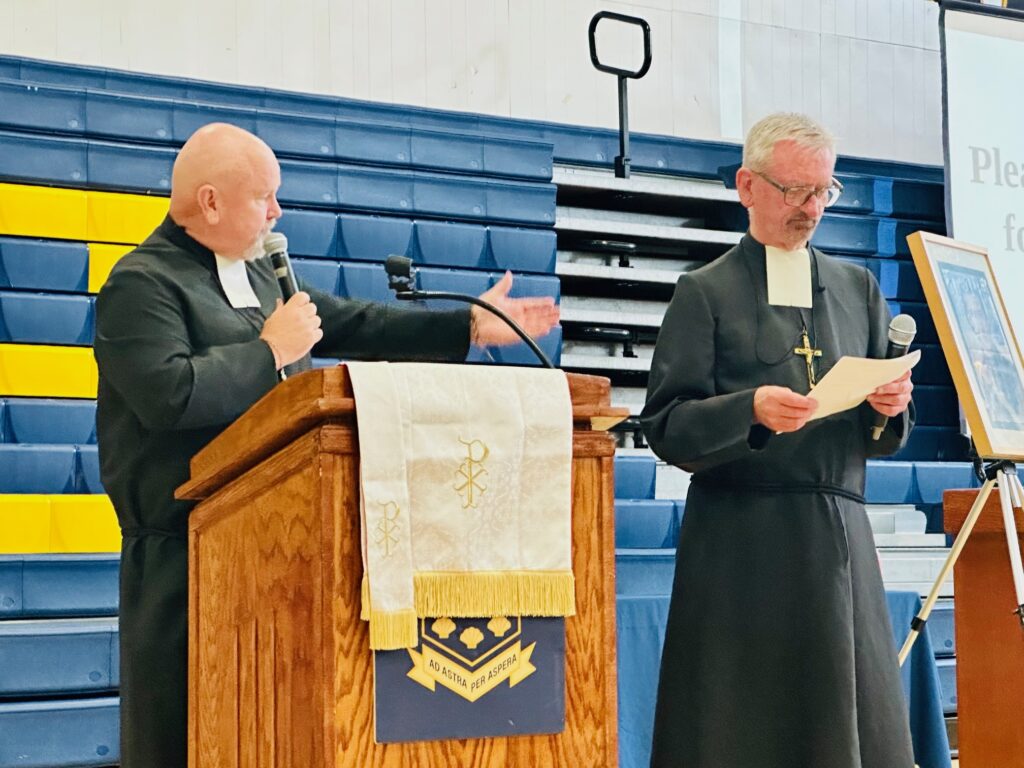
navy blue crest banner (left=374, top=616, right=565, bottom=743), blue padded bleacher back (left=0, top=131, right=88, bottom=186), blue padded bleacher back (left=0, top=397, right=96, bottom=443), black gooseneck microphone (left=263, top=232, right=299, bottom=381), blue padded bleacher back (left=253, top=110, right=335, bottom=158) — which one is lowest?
navy blue crest banner (left=374, top=616, right=565, bottom=743)

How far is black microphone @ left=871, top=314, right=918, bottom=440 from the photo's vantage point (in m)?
2.56

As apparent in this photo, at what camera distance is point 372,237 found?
263 inches

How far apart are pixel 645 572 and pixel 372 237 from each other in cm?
227

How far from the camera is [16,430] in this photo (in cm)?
559

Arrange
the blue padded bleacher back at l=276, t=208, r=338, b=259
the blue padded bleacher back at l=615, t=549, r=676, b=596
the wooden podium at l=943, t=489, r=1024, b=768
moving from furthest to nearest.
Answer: the blue padded bleacher back at l=276, t=208, r=338, b=259, the blue padded bleacher back at l=615, t=549, r=676, b=596, the wooden podium at l=943, t=489, r=1024, b=768

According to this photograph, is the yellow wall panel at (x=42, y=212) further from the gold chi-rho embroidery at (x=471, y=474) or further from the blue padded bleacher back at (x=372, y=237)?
the gold chi-rho embroidery at (x=471, y=474)

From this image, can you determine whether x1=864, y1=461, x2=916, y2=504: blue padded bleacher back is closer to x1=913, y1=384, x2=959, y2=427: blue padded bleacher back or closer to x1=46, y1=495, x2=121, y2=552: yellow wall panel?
x1=913, y1=384, x2=959, y2=427: blue padded bleacher back

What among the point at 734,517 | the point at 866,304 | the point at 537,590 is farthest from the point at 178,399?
the point at 866,304

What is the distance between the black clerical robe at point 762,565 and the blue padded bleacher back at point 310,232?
3.96 meters

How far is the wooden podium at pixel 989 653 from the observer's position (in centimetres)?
328

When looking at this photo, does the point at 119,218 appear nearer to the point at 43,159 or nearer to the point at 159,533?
the point at 43,159

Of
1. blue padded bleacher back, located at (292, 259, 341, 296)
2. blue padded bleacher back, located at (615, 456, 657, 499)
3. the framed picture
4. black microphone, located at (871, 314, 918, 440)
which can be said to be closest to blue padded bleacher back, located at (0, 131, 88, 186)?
blue padded bleacher back, located at (292, 259, 341, 296)

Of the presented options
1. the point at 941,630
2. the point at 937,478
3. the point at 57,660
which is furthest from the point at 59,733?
the point at 937,478

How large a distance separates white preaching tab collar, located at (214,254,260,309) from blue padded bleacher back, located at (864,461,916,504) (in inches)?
197
